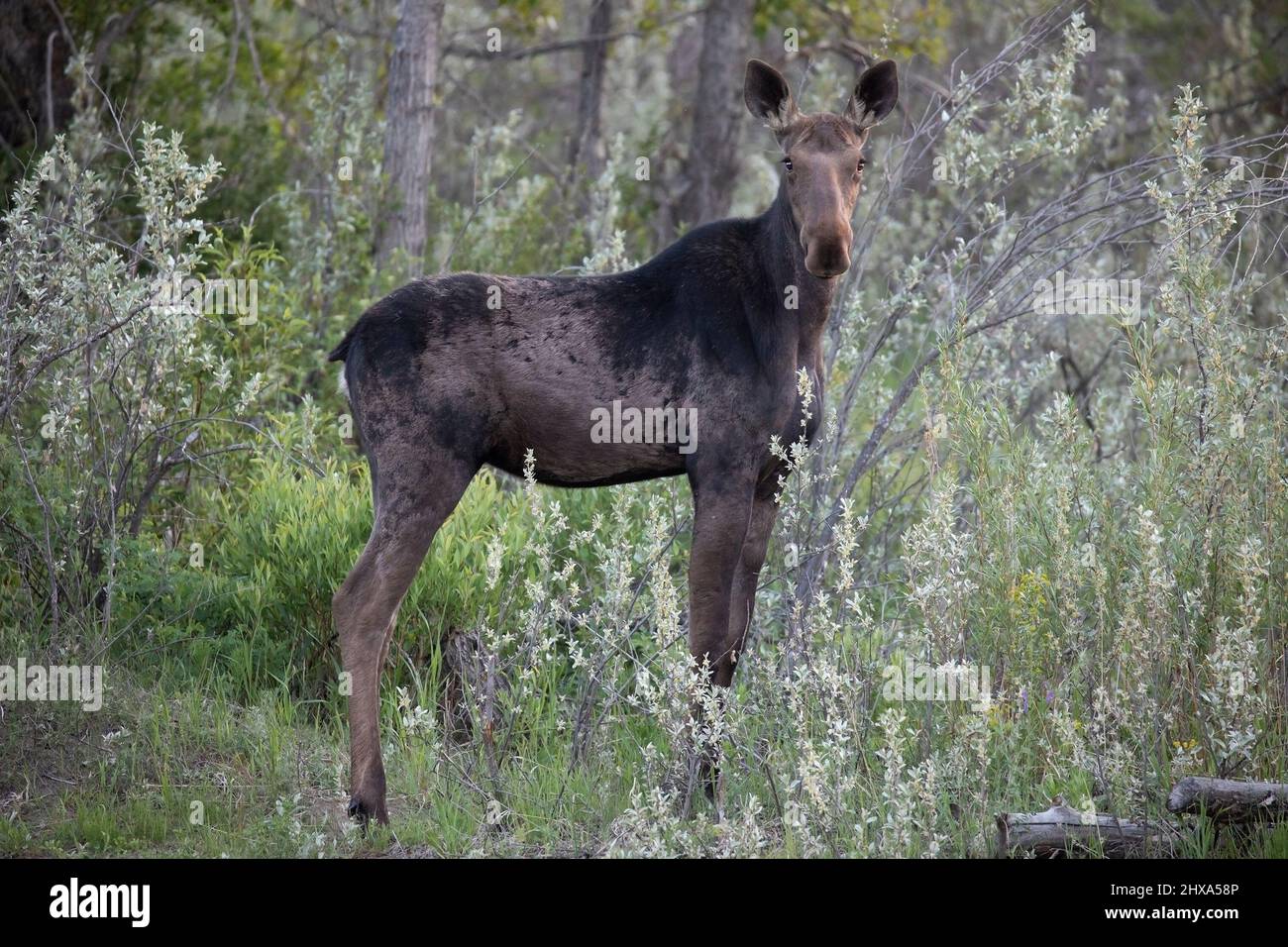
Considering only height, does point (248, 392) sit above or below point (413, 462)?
above

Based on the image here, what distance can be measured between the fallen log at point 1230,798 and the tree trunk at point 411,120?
679cm

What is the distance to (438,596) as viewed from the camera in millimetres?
7363

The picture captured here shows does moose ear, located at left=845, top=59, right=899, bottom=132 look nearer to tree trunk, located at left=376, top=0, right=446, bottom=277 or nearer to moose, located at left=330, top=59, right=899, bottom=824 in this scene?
moose, located at left=330, top=59, right=899, bottom=824

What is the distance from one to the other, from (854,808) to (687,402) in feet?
6.23

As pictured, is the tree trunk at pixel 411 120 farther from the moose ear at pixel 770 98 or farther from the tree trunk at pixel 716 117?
the moose ear at pixel 770 98

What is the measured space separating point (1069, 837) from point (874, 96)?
3451 millimetres

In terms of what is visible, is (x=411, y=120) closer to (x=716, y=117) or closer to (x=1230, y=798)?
(x=716, y=117)

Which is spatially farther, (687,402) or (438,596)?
(438,596)

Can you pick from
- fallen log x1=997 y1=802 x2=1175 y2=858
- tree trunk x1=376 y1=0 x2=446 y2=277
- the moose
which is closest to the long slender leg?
the moose

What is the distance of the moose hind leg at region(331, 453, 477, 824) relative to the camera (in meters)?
6.00

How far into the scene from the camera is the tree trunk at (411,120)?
1037 centimetres
